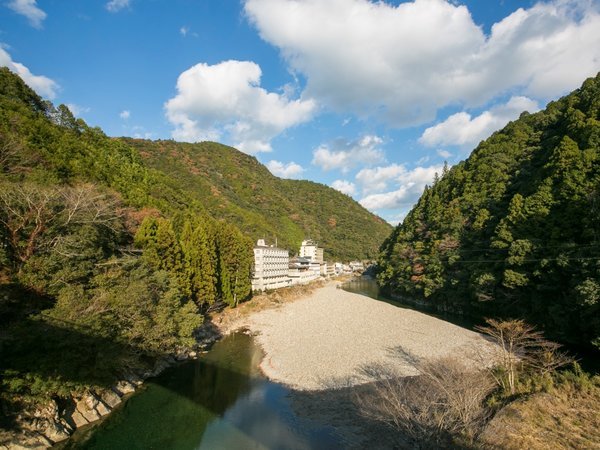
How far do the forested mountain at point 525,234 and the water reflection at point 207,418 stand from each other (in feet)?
53.2

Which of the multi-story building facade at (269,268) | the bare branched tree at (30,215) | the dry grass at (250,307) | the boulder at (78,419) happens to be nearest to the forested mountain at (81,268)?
the bare branched tree at (30,215)

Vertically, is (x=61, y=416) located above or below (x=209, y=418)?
above

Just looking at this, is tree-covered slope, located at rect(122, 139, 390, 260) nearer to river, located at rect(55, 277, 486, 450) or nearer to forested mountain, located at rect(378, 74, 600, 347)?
Result: forested mountain, located at rect(378, 74, 600, 347)

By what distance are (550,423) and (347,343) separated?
46.5 feet

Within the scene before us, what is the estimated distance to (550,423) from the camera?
34.9 feet

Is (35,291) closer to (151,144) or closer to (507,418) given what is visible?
(507,418)

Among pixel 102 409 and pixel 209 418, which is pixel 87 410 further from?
pixel 209 418

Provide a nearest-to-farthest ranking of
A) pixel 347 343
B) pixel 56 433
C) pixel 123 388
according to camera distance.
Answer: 1. pixel 56 433
2. pixel 123 388
3. pixel 347 343

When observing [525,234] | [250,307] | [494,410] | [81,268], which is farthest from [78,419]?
[525,234]

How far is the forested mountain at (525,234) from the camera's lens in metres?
18.6

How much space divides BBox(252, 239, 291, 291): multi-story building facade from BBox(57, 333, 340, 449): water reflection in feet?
104

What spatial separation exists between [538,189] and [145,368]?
1236 inches

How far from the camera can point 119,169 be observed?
130 ft

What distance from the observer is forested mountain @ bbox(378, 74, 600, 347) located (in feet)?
61.2
